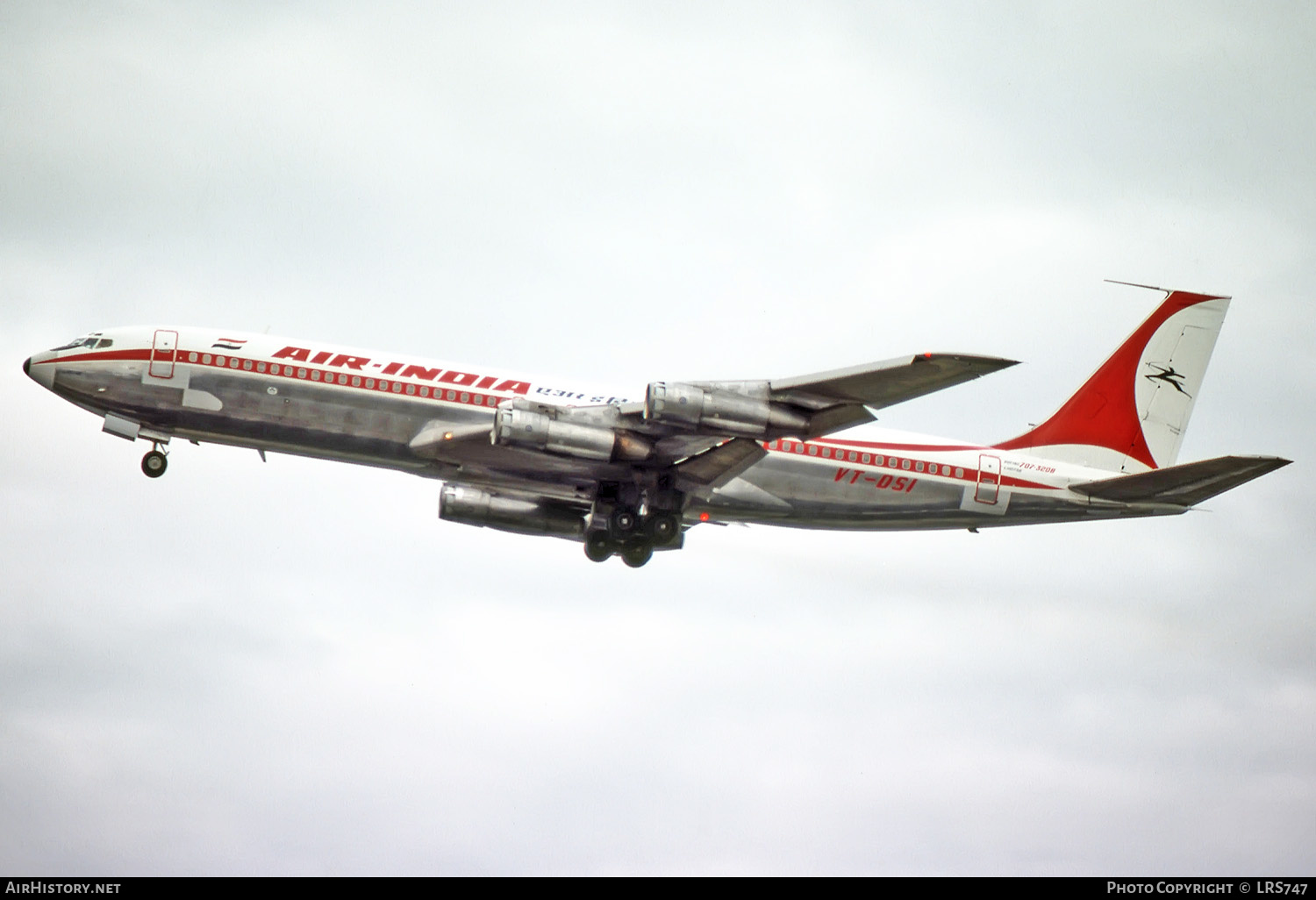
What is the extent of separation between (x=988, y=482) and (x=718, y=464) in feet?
32.1

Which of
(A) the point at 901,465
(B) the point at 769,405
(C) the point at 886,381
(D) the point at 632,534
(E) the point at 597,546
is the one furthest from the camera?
(A) the point at 901,465

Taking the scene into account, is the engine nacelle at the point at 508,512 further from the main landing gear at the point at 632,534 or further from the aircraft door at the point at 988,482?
the aircraft door at the point at 988,482

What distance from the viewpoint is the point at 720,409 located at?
36.7 m

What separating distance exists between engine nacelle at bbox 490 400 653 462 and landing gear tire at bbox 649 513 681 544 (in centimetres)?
281

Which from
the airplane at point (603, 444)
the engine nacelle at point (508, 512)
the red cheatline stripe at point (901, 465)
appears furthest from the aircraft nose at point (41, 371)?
the red cheatline stripe at point (901, 465)

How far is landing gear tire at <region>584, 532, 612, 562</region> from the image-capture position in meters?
42.2

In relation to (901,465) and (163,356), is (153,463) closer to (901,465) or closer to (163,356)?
(163,356)

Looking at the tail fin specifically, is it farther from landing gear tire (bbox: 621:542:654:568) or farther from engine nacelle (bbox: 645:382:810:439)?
landing gear tire (bbox: 621:542:654:568)

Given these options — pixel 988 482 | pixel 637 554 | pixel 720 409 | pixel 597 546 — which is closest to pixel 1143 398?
pixel 988 482

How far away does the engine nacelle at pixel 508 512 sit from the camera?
44250 millimetres
